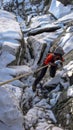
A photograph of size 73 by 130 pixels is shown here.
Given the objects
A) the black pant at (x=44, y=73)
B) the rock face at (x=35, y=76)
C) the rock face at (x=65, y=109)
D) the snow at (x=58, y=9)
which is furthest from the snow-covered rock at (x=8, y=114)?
the snow at (x=58, y=9)

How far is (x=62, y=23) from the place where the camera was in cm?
1548

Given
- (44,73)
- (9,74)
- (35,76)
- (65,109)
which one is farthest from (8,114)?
(35,76)

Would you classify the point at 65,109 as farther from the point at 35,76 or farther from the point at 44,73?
the point at 35,76

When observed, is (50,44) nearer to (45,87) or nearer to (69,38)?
(69,38)

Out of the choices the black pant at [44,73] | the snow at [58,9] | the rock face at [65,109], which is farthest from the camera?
the snow at [58,9]

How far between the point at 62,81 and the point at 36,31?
5.65 m

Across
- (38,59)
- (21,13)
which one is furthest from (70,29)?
(21,13)

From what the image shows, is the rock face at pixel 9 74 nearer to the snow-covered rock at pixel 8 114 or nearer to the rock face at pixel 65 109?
the snow-covered rock at pixel 8 114

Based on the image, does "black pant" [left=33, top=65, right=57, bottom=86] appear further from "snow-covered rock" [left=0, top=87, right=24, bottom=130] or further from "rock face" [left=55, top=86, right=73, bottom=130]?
"snow-covered rock" [left=0, top=87, right=24, bottom=130]

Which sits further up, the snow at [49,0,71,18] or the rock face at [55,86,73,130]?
the snow at [49,0,71,18]

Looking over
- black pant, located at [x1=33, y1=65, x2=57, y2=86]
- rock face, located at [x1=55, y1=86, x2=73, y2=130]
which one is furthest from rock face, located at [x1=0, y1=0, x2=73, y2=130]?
black pant, located at [x1=33, y1=65, x2=57, y2=86]

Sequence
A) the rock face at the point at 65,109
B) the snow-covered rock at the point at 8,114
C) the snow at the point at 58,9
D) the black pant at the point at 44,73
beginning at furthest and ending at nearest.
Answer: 1. the snow at the point at 58,9
2. the black pant at the point at 44,73
3. the rock face at the point at 65,109
4. the snow-covered rock at the point at 8,114

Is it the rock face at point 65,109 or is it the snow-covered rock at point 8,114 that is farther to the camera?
the rock face at point 65,109

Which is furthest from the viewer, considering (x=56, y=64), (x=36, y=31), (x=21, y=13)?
(x=21, y=13)
